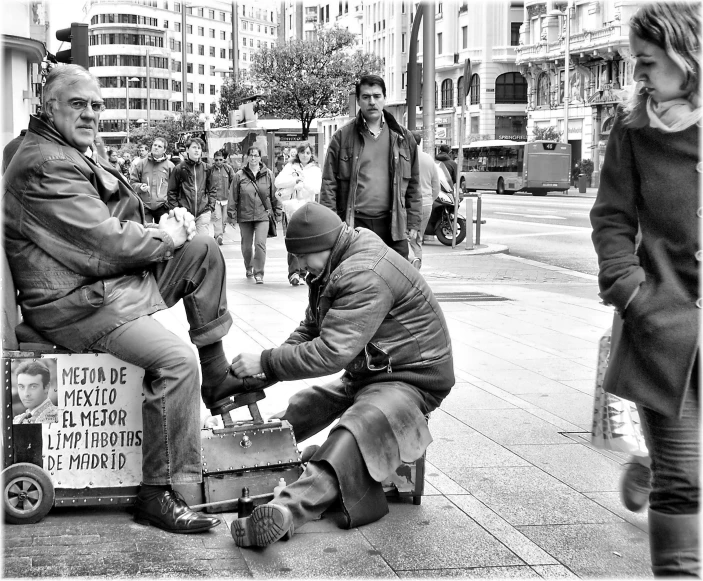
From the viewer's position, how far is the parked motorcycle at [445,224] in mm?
18469

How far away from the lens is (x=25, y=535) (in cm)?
393

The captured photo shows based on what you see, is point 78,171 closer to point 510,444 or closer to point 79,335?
point 79,335

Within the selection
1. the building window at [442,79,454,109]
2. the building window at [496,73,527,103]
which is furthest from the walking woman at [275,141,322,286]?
the building window at [442,79,454,109]

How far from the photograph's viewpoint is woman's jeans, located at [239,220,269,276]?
41.9 feet

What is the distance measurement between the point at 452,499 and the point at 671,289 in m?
1.68

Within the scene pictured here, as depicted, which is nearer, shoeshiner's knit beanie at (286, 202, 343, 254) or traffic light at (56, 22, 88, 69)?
shoeshiner's knit beanie at (286, 202, 343, 254)

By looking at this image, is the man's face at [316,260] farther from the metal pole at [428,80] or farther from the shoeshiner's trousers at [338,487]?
the metal pole at [428,80]

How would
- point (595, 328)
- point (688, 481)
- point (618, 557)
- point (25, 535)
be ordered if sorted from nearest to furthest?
point (688, 481)
point (618, 557)
point (25, 535)
point (595, 328)

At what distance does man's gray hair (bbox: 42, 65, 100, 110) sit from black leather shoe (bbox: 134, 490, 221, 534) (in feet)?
5.36

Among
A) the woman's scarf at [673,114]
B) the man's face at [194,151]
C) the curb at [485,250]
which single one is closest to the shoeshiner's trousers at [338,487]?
the woman's scarf at [673,114]

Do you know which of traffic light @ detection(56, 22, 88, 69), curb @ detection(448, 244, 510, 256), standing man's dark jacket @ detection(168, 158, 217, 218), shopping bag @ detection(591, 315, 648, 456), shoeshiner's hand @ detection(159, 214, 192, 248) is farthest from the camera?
curb @ detection(448, 244, 510, 256)

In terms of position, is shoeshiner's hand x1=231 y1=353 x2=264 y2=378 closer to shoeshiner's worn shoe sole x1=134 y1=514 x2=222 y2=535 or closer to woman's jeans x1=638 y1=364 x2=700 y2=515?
shoeshiner's worn shoe sole x1=134 y1=514 x2=222 y2=535

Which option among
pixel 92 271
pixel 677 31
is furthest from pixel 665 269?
pixel 92 271

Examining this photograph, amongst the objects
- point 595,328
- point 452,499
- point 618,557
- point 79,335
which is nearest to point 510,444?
point 452,499
